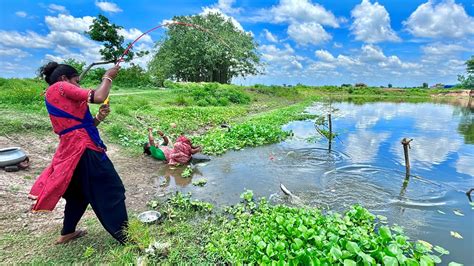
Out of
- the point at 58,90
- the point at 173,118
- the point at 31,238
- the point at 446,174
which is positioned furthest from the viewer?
the point at 173,118

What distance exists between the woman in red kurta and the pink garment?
4512 mm

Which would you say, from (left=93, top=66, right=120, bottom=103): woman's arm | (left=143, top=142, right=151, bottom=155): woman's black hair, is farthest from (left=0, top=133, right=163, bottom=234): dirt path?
(left=93, top=66, right=120, bottom=103): woman's arm

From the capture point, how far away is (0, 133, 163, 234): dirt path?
433cm

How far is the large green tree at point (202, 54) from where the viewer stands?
30438 mm

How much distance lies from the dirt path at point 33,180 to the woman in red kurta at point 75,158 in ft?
4.64

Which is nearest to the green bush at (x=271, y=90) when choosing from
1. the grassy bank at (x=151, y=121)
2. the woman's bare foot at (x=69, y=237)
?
the grassy bank at (x=151, y=121)

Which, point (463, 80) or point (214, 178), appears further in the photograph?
point (463, 80)

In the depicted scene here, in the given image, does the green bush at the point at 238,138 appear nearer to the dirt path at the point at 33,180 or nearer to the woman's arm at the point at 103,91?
the dirt path at the point at 33,180

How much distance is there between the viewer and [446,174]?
27.0 feet

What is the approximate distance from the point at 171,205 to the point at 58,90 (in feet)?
9.84

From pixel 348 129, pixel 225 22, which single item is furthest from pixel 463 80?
pixel 348 129

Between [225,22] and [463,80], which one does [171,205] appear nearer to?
[225,22]

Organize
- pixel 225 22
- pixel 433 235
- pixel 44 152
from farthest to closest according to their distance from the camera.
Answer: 1. pixel 225 22
2. pixel 44 152
3. pixel 433 235

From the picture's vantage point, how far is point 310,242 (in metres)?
3.72
